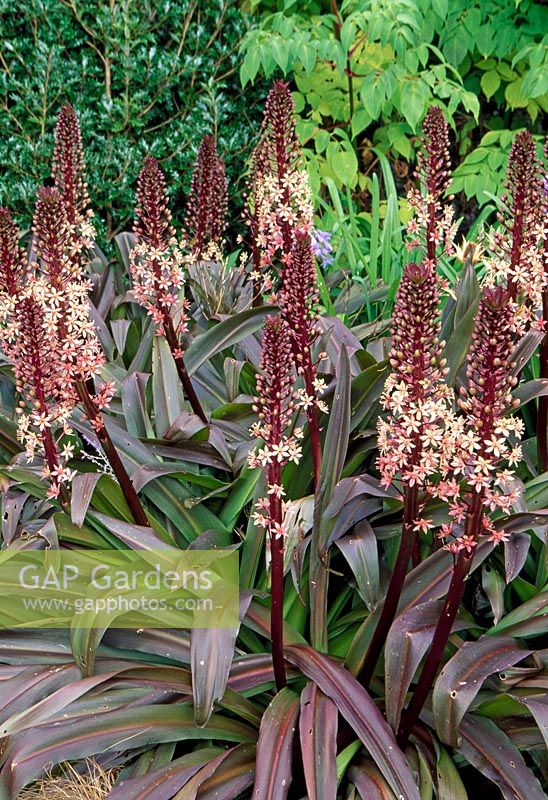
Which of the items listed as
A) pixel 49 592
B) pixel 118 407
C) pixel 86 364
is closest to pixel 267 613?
pixel 49 592

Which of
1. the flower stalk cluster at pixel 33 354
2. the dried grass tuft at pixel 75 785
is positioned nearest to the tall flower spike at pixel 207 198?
the flower stalk cluster at pixel 33 354

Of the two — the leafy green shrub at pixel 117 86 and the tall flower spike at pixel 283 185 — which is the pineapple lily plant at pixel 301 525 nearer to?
the tall flower spike at pixel 283 185

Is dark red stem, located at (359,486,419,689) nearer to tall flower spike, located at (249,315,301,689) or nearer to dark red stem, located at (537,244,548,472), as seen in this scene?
tall flower spike, located at (249,315,301,689)

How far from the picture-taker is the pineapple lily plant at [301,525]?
2.26 metres

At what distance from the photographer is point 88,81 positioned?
21.3 ft

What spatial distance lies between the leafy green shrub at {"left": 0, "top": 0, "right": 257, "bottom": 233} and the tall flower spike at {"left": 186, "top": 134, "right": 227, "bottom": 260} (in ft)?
7.59

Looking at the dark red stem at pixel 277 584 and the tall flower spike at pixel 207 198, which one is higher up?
the tall flower spike at pixel 207 198

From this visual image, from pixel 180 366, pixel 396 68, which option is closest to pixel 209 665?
pixel 180 366

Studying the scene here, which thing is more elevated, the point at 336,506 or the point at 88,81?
the point at 88,81

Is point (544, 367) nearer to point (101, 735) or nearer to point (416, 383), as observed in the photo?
point (416, 383)

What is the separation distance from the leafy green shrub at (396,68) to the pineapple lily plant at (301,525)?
7.92 feet

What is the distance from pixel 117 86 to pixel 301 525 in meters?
4.75

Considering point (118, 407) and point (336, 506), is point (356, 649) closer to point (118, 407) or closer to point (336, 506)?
point (336, 506)

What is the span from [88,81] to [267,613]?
491 cm
